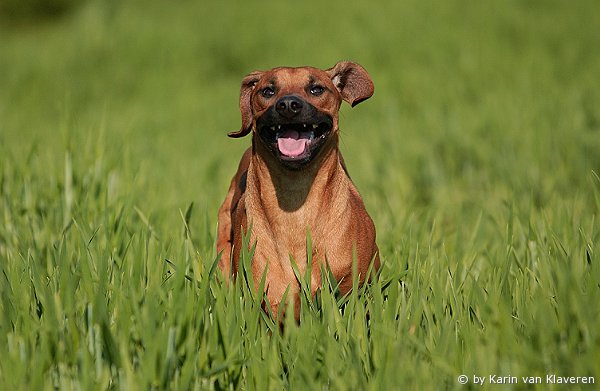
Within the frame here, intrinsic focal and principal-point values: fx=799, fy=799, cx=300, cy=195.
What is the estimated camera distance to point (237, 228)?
3.68m

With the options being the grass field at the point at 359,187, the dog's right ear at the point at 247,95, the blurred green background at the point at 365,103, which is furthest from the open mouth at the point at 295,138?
the blurred green background at the point at 365,103

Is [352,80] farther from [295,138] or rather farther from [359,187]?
[359,187]

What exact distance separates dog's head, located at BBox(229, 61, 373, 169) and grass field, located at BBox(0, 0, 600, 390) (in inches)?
23.3

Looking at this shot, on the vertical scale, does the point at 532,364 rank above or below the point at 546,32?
below

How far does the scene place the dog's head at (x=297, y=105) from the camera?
3342mm

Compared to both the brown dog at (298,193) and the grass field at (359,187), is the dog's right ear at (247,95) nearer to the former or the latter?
the brown dog at (298,193)

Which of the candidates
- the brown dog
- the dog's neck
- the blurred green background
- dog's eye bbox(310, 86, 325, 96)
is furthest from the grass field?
dog's eye bbox(310, 86, 325, 96)

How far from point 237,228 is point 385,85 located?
610 centimetres

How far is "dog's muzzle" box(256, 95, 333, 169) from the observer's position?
332cm

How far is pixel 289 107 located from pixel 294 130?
188mm

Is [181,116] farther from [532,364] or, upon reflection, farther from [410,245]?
[532,364]

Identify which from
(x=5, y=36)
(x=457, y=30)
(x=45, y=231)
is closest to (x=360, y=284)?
(x=45, y=231)

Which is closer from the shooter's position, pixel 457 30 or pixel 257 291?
pixel 257 291

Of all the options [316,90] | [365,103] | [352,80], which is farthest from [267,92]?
[365,103]
